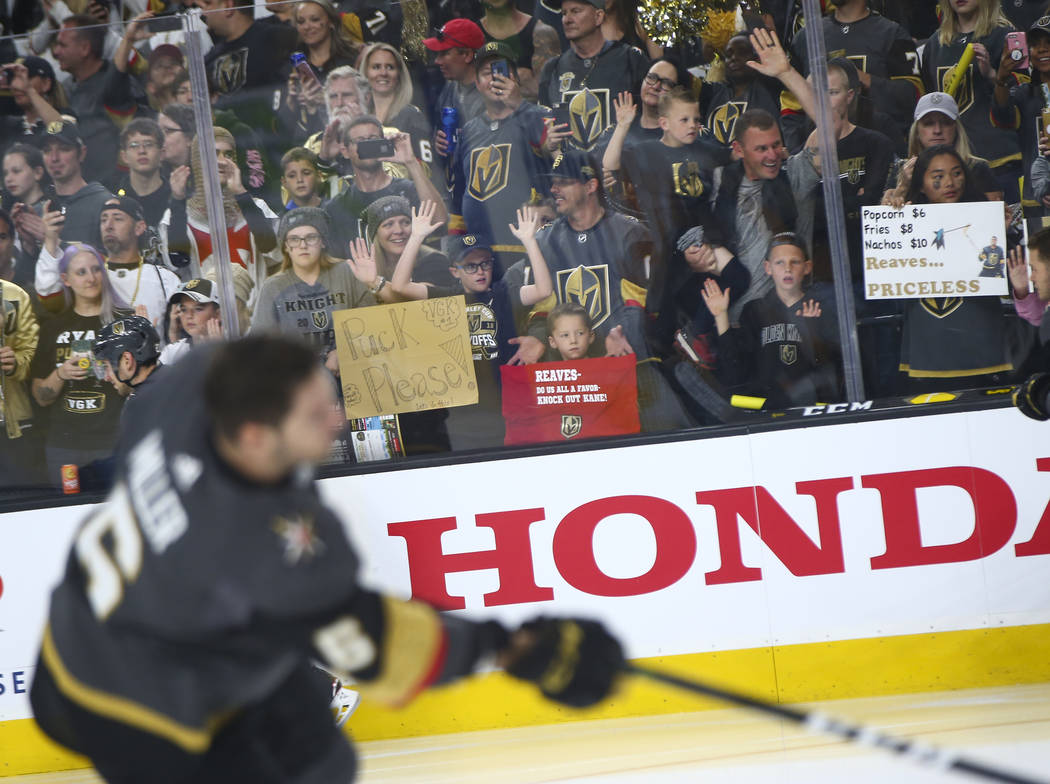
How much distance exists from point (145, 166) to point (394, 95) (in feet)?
3.34

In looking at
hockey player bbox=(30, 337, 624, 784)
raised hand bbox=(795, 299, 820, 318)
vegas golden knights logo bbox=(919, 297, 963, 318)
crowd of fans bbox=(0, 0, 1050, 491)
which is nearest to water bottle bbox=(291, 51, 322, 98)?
crowd of fans bbox=(0, 0, 1050, 491)

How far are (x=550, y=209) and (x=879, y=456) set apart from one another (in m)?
1.55

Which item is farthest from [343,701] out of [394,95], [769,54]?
[769,54]

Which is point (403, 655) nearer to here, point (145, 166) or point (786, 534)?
point (786, 534)

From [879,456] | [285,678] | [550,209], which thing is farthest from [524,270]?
[285,678]

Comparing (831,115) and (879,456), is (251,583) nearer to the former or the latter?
(879,456)

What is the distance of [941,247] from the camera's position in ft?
13.3

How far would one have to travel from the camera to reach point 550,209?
13.8 ft

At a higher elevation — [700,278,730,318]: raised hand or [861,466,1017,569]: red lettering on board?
[700,278,730,318]: raised hand

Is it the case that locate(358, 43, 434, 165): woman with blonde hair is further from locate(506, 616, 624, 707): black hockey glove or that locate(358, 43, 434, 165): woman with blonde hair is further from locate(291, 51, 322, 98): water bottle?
locate(506, 616, 624, 707): black hockey glove

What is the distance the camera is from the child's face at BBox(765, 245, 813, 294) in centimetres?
414

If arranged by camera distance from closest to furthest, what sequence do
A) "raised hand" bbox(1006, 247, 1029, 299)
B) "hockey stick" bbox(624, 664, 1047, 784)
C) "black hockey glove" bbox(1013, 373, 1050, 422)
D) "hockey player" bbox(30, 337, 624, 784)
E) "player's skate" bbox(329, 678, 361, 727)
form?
"hockey player" bbox(30, 337, 624, 784), "hockey stick" bbox(624, 664, 1047, 784), "black hockey glove" bbox(1013, 373, 1050, 422), "player's skate" bbox(329, 678, 361, 727), "raised hand" bbox(1006, 247, 1029, 299)

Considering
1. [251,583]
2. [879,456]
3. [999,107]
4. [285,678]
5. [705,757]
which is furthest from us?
[999,107]

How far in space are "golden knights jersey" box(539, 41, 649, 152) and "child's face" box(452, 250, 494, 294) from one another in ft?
1.86
